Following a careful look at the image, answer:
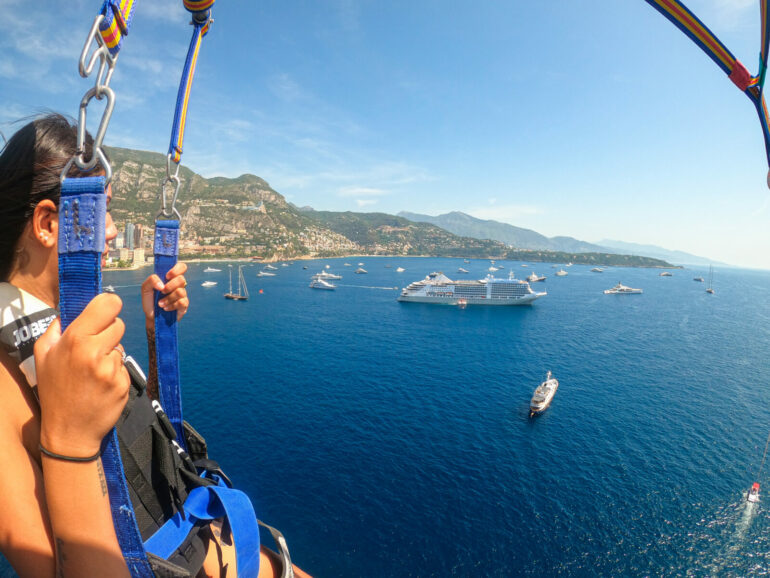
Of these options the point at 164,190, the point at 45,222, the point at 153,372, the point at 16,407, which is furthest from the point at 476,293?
the point at 16,407

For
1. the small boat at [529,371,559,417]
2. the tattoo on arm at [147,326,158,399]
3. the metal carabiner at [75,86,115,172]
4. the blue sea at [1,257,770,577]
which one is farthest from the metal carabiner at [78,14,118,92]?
the small boat at [529,371,559,417]

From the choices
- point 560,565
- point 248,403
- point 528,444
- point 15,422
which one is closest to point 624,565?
point 560,565

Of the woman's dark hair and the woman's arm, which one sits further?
the woman's dark hair

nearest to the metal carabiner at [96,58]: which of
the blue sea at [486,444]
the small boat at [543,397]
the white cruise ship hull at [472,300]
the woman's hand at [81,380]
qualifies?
the woman's hand at [81,380]

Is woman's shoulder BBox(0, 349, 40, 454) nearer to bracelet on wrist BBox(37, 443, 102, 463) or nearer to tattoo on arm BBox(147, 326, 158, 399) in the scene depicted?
bracelet on wrist BBox(37, 443, 102, 463)

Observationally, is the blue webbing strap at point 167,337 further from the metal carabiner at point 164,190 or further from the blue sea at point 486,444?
the blue sea at point 486,444

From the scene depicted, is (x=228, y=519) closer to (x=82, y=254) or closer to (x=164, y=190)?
(x=82, y=254)
